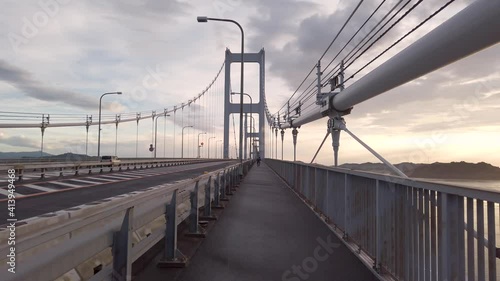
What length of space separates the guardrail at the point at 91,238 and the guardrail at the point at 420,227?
251 centimetres

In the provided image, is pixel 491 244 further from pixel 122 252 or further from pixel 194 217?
pixel 194 217

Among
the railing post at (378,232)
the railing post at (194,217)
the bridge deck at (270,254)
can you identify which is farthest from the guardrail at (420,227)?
the railing post at (194,217)

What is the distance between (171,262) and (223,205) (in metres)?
6.07

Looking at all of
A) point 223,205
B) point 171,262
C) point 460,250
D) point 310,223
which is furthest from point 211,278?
point 223,205

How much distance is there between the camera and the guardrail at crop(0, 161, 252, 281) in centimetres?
206

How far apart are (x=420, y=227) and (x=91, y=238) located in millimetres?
2880

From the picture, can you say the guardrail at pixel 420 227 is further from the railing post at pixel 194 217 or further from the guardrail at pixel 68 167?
the guardrail at pixel 68 167

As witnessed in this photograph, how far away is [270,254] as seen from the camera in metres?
5.80

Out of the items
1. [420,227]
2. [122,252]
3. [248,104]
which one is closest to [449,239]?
[420,227]

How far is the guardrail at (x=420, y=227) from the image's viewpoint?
291cm

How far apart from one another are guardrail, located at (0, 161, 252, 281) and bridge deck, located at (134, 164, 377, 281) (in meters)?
0.53

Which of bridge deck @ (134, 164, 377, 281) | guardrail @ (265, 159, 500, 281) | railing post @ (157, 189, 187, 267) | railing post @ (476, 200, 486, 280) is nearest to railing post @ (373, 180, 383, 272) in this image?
guardrail @ (265, 159, 500, 281)

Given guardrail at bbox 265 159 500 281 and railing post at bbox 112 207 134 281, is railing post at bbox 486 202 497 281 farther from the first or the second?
railing post at bbox 112 207 134 281

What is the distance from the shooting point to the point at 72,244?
8.25ft
